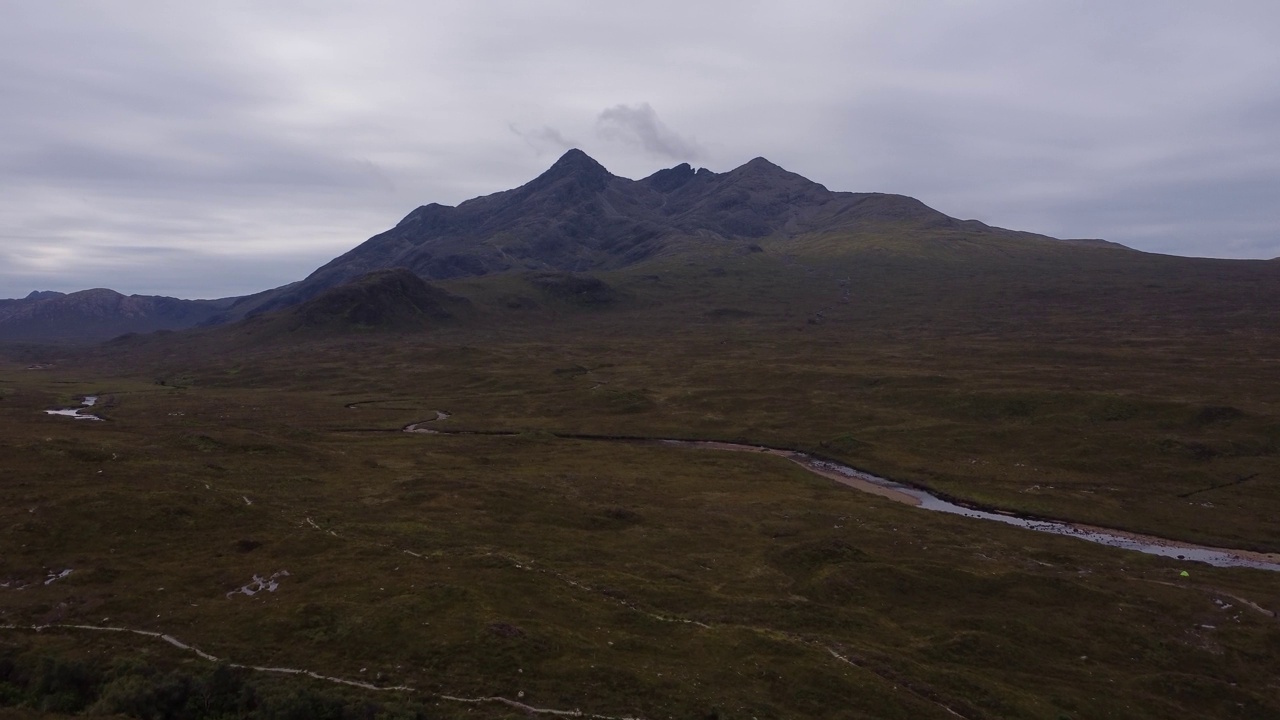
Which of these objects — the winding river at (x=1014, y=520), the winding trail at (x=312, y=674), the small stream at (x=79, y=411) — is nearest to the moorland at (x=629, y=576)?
the winding trail at (x=312, y=674)

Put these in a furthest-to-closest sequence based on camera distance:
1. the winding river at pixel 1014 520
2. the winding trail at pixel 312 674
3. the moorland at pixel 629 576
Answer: the winding river at pixel 1014 520
the moorland at pixel 629 576
the winding trail at pixel 312 674

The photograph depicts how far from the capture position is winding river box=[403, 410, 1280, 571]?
71500 millimetres

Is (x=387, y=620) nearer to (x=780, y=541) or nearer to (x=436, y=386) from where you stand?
(x=780, y=541)

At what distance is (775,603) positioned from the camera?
53.4m

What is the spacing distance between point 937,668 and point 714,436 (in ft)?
288

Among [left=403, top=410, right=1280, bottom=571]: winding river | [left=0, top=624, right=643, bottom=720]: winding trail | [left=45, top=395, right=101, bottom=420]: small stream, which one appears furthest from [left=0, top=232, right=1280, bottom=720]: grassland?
[left=45, top=395, right=101, bottom=420]: small stream

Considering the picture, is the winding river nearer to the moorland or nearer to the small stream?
the moorland

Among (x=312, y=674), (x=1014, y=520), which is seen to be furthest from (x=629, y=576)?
(x=1014, y=520)

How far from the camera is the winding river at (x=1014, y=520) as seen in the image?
71500 millimetres

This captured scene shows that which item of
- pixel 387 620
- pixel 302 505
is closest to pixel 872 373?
pixel 302 505

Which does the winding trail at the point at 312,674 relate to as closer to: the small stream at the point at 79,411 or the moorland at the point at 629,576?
the moorland at the point at 629,576

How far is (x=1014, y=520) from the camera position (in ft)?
278

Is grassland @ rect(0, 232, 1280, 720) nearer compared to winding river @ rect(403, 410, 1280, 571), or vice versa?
grassland @ rect(0, 232, 1280, 720)

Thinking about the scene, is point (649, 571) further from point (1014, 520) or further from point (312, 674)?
point (1014, 520)
